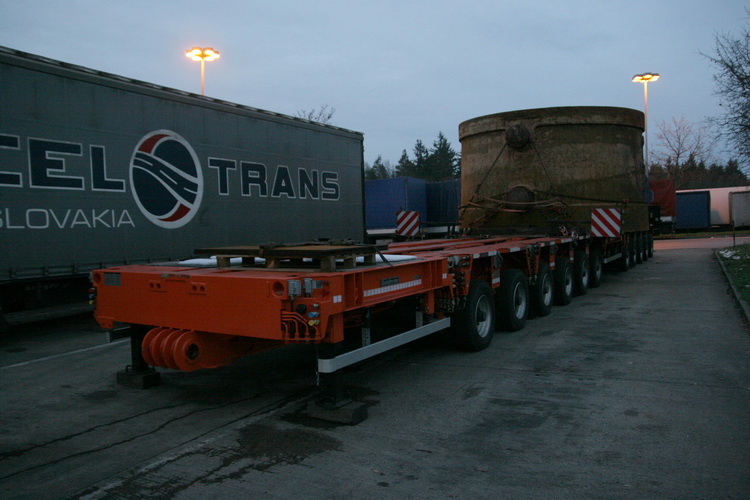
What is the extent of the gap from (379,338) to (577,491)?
2.39 metres

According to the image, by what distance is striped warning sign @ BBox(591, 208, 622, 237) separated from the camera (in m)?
11.9

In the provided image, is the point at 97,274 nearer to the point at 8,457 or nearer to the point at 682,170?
the point at 8,457

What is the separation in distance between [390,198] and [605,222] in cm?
1417

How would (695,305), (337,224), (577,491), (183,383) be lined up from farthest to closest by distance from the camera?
(337,224)
(695,305)
(183,383)
(577,491)

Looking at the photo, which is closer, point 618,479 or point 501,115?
point 618,479

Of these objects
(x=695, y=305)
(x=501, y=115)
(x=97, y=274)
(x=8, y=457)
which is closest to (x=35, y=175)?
(x=97, y=274)

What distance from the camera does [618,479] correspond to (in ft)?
11.7

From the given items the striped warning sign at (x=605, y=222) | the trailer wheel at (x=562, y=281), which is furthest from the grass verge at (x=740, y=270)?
the trailer wheel at (x=562, y=281)

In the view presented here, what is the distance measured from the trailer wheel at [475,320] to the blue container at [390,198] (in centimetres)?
1761

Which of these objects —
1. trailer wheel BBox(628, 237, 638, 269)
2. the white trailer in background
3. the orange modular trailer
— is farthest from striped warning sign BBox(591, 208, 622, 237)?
the white trailer in background

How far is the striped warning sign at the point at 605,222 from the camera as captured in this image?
11.9 meters

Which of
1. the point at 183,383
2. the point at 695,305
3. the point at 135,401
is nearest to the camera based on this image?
the point at 135,401

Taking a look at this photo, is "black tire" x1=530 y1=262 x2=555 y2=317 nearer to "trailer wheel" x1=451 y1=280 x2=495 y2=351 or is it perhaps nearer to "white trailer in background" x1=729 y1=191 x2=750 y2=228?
"trailer wheel" x1=451 y1=280 x2=495 y2=351

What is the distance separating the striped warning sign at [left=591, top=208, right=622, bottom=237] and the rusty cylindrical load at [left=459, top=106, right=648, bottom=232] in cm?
23
